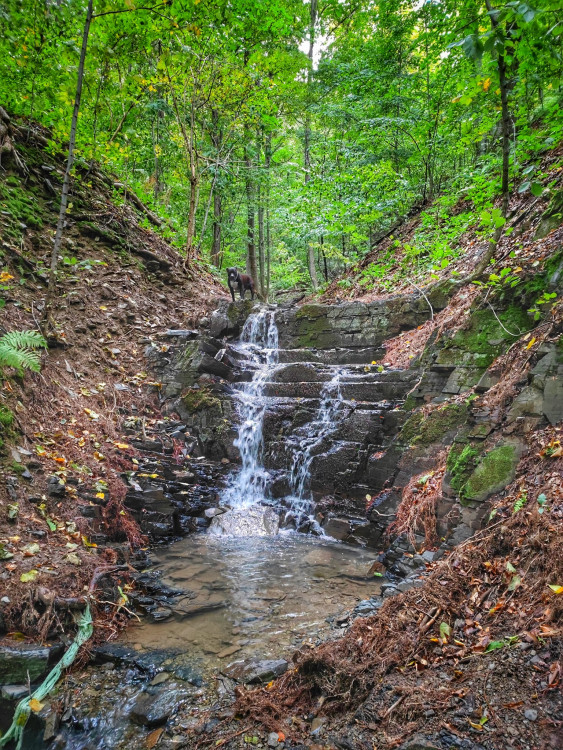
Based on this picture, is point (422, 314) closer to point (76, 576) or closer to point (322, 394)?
point (322, 394)

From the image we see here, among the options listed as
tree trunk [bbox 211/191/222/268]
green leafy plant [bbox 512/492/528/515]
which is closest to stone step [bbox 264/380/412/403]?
green leafy plant [bbox 512/492/528/515]

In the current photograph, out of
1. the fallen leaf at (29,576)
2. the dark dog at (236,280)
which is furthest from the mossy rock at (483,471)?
the dark dog at (236,280)

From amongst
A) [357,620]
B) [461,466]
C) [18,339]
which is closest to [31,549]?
[18,339]

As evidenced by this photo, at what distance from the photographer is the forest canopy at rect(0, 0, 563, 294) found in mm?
6672

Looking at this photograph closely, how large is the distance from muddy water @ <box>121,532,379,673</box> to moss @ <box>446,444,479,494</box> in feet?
4.87

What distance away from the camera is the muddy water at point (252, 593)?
3451 millimetres

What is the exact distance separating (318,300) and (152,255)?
577cm

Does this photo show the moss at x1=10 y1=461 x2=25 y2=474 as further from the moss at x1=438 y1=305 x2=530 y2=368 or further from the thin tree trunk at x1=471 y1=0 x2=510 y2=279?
the moss at x1=438 y1=305 x2=530 y2=368

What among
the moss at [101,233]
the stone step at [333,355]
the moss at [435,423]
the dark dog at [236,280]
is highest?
the moss at [101,233]

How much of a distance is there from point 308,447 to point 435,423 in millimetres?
2382

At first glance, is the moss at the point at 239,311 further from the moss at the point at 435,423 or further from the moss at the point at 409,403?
the moss at the point at 435,423

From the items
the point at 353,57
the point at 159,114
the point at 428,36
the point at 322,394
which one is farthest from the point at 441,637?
the point at 353,57

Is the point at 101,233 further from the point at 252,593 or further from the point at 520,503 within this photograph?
the point at 520,503

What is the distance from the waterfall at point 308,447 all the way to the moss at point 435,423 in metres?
1.62
